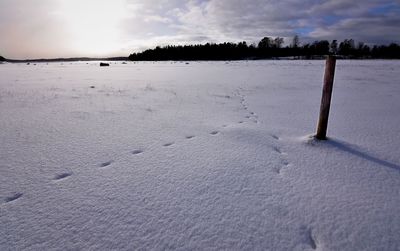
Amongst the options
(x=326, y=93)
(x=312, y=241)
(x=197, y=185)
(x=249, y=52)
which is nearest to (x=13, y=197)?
(x=197, y=185)

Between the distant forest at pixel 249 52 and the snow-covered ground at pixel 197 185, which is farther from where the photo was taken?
the distant forest at pixel 249 52

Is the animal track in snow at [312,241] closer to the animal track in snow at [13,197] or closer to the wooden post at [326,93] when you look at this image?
the wooden post at [326,93]

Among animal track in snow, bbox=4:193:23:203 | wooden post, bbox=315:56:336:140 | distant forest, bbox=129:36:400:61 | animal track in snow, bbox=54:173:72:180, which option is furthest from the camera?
distant forest, bbox=129:36:400:61

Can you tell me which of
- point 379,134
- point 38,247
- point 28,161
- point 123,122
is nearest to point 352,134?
point 379,134

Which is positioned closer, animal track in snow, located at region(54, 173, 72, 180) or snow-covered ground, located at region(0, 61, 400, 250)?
snow-covered ground, located at region(0, 61, 400, 250)

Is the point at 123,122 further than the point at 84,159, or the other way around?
the point at 123,122

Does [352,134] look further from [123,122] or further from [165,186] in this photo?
[123,122]

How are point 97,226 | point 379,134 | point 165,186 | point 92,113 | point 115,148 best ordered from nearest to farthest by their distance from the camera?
point 97,226, point 165,186, point 115,148, point 379,134, point 92,113

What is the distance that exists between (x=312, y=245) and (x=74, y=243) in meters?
1.42

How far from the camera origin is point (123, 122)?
400cm

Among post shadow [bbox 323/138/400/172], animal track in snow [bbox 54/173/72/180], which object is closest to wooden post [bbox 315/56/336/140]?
post shadow [bbox 323/138/400/172]

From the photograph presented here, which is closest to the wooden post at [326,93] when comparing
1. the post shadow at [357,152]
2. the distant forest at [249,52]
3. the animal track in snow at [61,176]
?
the post shadow at [357,152]

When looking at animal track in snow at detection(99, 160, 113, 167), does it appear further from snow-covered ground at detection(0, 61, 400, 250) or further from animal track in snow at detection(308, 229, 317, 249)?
animal track in snow at detection(308, 229, 317, 249)

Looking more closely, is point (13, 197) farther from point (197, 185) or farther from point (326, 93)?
point (326, 93)
